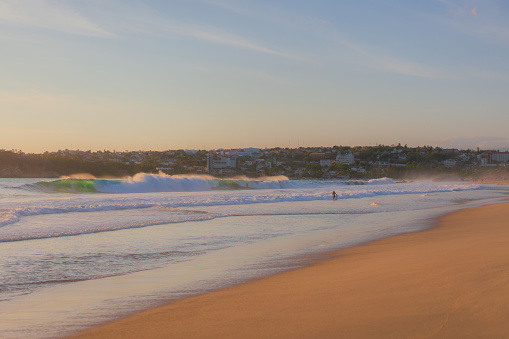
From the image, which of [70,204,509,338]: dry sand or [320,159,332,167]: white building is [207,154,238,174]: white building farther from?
[70,204,509,338]: dry sand

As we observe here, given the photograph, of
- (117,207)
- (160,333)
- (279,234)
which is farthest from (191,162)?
(160,333)

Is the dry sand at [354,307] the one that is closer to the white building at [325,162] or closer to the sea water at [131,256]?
the sea water at [131,256]

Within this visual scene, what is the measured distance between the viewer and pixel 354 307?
483 cm

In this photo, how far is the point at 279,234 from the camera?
45.7 feet

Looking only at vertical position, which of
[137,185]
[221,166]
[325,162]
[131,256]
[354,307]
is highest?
[325,162]

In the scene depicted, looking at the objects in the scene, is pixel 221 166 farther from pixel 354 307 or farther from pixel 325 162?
pixel 354 307

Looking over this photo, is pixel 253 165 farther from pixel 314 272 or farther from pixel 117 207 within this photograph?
pixel 314 272

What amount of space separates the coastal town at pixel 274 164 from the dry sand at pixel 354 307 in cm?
8870

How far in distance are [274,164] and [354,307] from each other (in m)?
147

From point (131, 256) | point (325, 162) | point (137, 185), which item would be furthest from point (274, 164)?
point (131, 256)

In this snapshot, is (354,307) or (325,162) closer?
(354,307)

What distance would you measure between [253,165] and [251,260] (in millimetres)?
130756

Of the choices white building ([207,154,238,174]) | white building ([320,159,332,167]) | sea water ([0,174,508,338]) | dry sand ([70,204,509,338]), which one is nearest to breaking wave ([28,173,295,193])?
sea water ([0,174,508,338])

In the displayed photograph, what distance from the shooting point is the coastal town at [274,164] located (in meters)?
99.4
